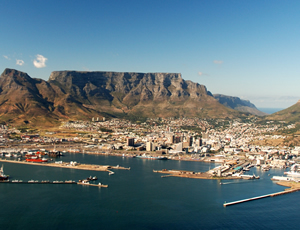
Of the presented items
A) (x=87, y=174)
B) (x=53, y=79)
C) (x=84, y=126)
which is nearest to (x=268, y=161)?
(x=87, y=174)

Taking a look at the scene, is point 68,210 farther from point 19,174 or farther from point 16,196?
point 19,174

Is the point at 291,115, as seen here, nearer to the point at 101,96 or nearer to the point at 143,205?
the point at 101,96

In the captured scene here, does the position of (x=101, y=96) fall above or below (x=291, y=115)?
above

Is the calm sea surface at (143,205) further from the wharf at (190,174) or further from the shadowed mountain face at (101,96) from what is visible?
the shadowed mountain face at (101,96)

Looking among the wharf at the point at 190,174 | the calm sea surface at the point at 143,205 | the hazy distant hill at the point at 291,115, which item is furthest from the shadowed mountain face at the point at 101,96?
the calm sea surface at the point at 143,205

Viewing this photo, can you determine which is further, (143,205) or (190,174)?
(190,174)

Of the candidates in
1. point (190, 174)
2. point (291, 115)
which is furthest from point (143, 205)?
point (291, 115)
